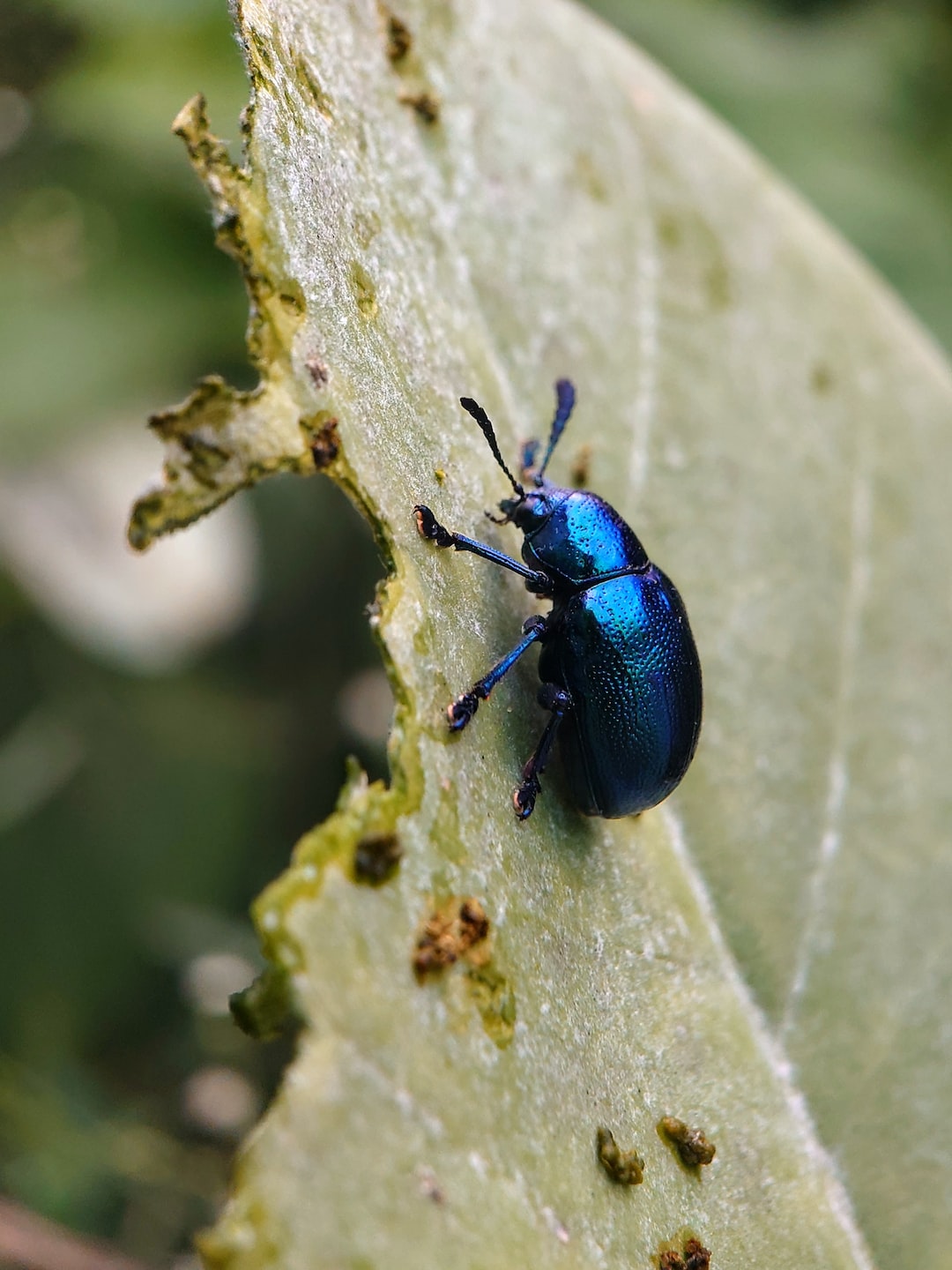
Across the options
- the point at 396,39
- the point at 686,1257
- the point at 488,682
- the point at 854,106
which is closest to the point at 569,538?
the point at 488,682

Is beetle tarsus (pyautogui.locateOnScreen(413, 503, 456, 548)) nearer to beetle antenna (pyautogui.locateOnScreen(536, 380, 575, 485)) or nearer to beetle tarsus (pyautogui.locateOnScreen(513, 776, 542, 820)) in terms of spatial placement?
beetle tarsus (pyautogui.locateOnScreen(513, 776, 542, 820))

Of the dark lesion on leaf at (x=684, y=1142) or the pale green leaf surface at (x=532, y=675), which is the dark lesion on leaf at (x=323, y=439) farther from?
the dark lesion on leaf at (x=684, y=1142)

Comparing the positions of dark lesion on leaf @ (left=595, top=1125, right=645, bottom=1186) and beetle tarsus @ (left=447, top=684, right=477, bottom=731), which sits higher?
beetle tarsus @ (left=447, top=684, right=477, bottom=731)

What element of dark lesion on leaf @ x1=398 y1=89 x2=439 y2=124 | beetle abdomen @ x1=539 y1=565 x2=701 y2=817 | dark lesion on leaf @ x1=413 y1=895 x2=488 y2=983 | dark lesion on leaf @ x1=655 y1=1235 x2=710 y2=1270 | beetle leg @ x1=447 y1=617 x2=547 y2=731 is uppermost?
dark lesion on leaf @ x1=398 y1=89 x2=439 y2=124

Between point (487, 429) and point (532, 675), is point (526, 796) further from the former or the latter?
point (487, 429)

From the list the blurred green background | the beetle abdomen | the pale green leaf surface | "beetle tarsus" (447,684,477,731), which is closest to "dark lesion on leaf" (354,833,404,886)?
the pale green leaf surface
